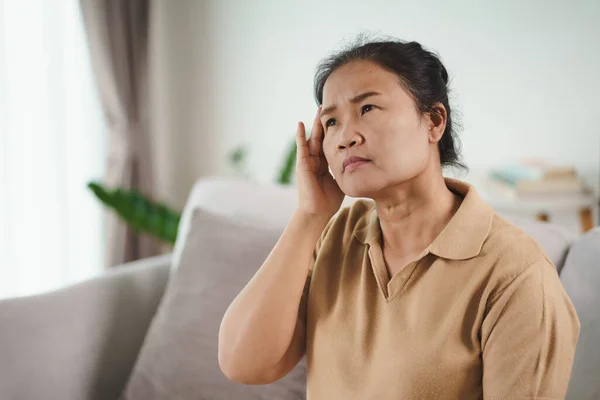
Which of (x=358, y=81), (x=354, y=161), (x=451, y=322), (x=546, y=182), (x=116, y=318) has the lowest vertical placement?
(x=116, y=318)

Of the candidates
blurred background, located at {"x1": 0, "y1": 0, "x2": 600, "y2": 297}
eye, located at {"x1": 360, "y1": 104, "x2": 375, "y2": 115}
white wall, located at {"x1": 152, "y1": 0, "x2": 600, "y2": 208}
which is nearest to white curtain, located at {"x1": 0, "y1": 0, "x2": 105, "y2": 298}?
blurred background, located at {"x1": 0, "y1": 0, "x2": 600, "y2": 297}

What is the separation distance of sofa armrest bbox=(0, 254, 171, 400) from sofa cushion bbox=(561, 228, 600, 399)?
41.5 inches

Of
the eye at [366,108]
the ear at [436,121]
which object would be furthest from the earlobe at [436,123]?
the eye at [366,108]

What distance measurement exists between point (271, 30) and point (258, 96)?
36 cm

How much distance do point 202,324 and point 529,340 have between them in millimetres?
779

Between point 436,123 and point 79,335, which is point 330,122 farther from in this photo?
point 79,335

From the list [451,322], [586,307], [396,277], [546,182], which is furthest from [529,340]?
[546,182]

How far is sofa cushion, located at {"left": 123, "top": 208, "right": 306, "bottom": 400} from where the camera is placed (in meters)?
1.27

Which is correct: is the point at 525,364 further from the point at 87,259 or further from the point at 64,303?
the point at 87,259

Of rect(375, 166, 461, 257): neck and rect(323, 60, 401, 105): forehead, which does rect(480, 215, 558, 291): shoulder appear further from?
rect(323, 60, 401, 105): forehead

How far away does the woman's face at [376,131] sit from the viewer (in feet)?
2.87

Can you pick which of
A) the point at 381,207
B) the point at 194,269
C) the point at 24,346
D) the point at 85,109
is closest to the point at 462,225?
the point at 381,207

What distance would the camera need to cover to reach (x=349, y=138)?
0.89m

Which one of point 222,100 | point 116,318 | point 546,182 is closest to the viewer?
point 116,318
